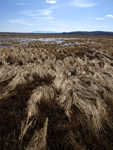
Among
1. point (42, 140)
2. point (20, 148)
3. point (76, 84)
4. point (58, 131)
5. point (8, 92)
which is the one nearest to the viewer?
point (20, 148)

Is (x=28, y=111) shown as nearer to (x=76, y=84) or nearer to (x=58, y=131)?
(x=58, y=131)

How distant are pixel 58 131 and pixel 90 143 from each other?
91 cm

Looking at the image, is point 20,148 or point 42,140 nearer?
point 20,148

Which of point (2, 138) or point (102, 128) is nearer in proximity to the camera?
point (2, 138)

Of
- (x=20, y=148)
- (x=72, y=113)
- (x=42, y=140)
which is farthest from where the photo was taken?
(x=72, y=113)

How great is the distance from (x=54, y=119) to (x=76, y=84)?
250 cm

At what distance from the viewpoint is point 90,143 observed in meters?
2.44

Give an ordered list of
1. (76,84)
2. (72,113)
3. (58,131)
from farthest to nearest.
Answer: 1. (76,84)
2. (72,113)
3. (58,131)

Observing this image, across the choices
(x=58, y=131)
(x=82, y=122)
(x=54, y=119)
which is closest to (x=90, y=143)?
(x=82, y=122)

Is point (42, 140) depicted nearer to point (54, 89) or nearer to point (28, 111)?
point (28, 111)

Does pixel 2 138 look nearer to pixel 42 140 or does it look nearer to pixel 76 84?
pixel 42 140

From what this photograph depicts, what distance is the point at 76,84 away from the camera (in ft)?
16.6

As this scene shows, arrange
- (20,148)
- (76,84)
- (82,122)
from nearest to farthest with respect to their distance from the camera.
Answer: (20,148) → (82,122) → (76,84)

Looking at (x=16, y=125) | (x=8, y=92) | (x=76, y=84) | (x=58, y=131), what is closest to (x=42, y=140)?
(x=58, y=131)
